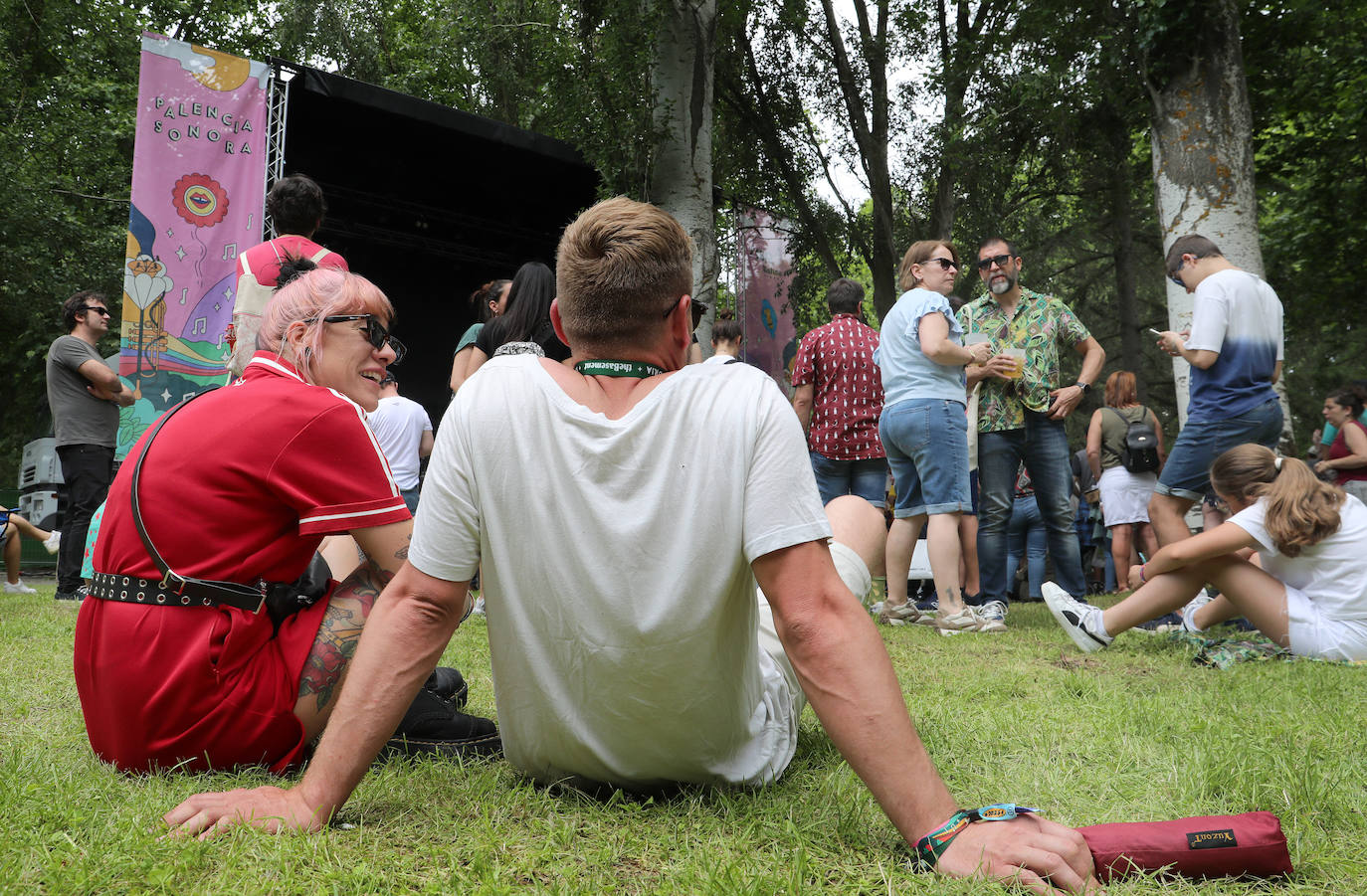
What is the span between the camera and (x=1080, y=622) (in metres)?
4.36

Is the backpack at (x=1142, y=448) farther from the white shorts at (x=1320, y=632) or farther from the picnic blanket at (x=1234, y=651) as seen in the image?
the white shorts at (x=1320, y=632)

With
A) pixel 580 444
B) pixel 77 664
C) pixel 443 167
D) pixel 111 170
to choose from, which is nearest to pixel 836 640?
pixel 580 444

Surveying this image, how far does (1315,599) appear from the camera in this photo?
403cm

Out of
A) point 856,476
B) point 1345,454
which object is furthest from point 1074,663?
point 1345,454

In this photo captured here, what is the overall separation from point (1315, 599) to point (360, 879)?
4100mm

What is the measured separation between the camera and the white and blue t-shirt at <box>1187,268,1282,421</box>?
Answer: 4824 millimetres

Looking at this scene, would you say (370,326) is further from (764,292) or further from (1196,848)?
(764,292)

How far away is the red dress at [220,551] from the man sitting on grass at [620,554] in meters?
0.50

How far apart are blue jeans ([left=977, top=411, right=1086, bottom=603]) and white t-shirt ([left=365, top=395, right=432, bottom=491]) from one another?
12.0 feet

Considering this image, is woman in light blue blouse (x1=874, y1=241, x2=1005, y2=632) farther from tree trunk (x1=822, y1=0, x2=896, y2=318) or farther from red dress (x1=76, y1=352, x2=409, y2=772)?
tree trunk (x1=822, y1=0, x2=896, y2=318)

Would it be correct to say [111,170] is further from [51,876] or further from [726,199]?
[51,876]

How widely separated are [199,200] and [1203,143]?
7918 mm

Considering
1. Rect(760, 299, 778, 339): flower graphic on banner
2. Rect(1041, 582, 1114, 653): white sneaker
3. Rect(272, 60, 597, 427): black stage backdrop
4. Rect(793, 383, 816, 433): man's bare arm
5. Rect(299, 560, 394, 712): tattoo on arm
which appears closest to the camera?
Rect(299, 560, 394, 712): tattoo on arm

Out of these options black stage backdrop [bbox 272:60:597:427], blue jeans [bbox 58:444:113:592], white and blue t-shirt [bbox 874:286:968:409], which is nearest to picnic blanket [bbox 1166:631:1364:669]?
white and blue t-shirt [bbox 874:286:968:409]
